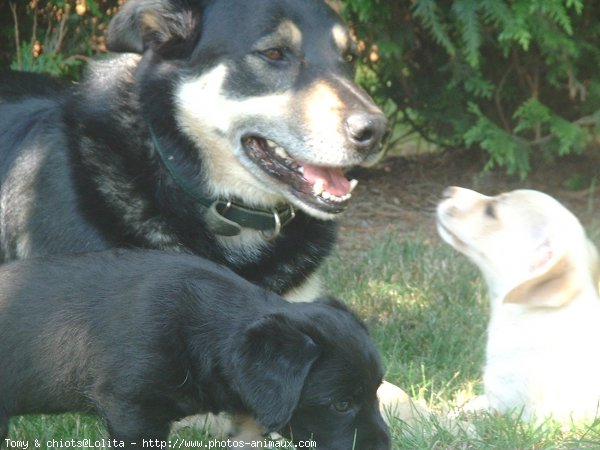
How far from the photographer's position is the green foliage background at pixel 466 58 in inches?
228

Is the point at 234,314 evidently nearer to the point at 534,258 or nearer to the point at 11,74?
the point at 534,258

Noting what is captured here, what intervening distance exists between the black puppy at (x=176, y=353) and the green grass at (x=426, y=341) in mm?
442

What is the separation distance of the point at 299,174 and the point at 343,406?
3.94 feet

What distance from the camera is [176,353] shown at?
2953 mm

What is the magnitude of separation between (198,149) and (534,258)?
4.26ft

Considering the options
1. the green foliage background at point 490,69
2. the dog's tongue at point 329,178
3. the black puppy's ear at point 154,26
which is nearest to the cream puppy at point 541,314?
the dog's tongue at point 329,178

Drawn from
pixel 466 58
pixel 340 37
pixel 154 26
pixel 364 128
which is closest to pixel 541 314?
pixel 364 128

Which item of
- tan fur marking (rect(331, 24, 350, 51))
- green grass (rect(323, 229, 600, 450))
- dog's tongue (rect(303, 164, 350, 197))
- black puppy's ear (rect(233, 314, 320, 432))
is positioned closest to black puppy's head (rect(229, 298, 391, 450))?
black puppy's ear (rect(233, 314, 320, 432))

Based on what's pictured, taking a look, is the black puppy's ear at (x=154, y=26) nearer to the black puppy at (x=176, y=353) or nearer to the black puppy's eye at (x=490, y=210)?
the black puppy at (x=176, y=353)

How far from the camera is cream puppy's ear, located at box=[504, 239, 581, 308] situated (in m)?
3.61

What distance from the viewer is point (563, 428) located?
348 cm

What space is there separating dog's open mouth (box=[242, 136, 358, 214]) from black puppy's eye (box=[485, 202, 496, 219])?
0.54 m

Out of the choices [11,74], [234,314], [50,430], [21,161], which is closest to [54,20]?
[11,74]

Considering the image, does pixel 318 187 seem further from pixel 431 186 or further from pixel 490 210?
pixel 431 186
